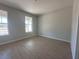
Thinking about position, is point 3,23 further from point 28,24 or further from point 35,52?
point 35,52

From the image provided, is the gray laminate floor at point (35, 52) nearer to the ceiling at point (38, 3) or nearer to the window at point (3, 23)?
the window at point (3, 23)

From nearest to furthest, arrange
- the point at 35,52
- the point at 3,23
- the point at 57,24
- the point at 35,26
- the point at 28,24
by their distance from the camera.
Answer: the point at 35,52, the point at 3,23, the point at 57,24, the point at 28,24, the point at 35,26

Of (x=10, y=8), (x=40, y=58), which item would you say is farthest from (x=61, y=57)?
(x=10, y=8)

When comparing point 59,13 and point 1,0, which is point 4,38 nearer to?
point 1,0

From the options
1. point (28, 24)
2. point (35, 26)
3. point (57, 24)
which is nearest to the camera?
point (57, 24)

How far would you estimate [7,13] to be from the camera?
428 cm

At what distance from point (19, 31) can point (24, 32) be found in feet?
1.94

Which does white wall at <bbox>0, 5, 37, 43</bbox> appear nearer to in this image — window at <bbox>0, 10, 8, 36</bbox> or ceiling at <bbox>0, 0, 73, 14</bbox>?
window at <bbox>0, 10, 8, 36</bbox>

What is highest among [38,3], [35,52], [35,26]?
[38,3]

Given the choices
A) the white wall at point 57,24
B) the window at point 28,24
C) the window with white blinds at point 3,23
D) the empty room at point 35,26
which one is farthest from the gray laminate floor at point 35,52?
the window at point 28,24

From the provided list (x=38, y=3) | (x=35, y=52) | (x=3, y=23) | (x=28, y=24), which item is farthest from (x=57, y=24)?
(x=3, y=23)

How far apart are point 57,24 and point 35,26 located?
95.1 inches

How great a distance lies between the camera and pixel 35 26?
273 inches

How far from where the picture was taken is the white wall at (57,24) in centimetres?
458
